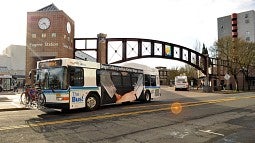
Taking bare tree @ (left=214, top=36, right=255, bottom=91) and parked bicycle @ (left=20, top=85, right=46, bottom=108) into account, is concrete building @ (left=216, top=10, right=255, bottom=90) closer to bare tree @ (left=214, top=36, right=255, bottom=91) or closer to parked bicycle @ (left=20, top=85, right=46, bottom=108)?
bare tree @ (left=214, top=36, right=255, bottom=91)

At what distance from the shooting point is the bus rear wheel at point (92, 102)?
1741 cm

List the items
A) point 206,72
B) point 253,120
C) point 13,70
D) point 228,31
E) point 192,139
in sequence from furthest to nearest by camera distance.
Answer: point 228,31 < point 13,70 < point 206,72 < point 253,120 < point 192,139

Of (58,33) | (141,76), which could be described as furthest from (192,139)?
(58,33)

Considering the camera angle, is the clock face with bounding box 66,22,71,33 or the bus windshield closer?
the bus windshield

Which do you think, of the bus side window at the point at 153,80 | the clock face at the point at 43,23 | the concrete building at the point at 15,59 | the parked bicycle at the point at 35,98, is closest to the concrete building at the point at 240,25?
the concrete building at the point at 15,59

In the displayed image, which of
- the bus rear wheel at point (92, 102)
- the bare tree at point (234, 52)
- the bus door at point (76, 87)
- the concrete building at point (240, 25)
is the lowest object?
the bus rear wheel at point (92, 102)

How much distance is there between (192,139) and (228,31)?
4007 inches

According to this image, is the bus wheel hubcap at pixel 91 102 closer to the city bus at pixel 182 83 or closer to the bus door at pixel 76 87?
the bus door at pixel 76 87

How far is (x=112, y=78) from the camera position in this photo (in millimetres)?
20047

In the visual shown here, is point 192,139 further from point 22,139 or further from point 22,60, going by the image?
point 22,60

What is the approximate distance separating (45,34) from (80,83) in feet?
91.1

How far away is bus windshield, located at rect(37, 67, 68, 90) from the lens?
15797 mm

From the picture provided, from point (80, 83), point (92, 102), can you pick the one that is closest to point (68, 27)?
point (92, 102)

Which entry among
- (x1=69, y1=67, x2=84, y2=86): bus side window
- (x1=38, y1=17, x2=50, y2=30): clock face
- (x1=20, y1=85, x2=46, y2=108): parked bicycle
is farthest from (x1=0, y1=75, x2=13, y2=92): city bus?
(x1=69, y1=67, x2=84, y2=86): bus side window
